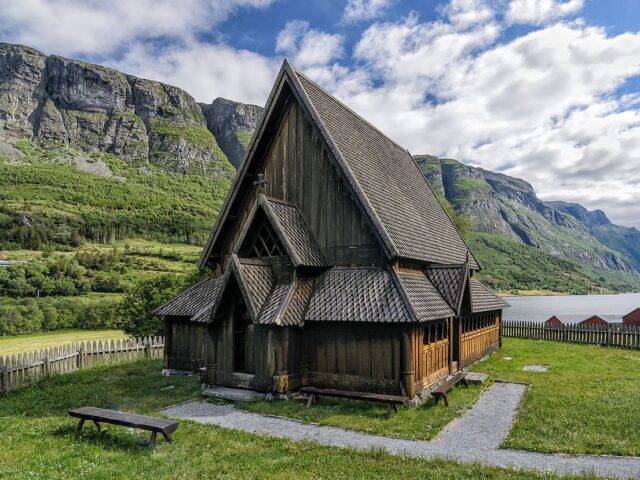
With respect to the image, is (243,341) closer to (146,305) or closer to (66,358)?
A: (66,358)

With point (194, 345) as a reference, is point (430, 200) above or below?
above

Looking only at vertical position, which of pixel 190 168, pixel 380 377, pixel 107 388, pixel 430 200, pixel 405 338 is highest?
pixel 190 168

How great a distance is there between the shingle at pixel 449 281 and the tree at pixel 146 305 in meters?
16.1

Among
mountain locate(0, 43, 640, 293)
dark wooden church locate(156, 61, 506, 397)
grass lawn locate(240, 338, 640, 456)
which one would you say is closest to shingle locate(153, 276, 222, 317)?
dark wooden church locate(156, 61, 506, 397)

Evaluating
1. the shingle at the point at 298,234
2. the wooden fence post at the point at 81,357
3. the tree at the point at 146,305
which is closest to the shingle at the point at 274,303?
the shingle at the point at 298,234

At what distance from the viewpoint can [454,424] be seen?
11.5 metres

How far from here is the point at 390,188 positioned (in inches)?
723

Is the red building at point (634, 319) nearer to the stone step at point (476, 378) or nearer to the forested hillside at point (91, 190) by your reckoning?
the forested hillside at point (91, 190)

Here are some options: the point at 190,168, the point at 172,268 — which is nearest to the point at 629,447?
the point at 172,268

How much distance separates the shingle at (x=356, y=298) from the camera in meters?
13.0

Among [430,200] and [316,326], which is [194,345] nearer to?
[316,326]

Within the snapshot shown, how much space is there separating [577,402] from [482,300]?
27.3 feet

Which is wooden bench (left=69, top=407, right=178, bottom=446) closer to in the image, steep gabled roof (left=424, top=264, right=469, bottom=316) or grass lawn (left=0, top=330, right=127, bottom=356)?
steep gabled roof (left=424, top=264, right=469, bottom=316)

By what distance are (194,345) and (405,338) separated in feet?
30.0
